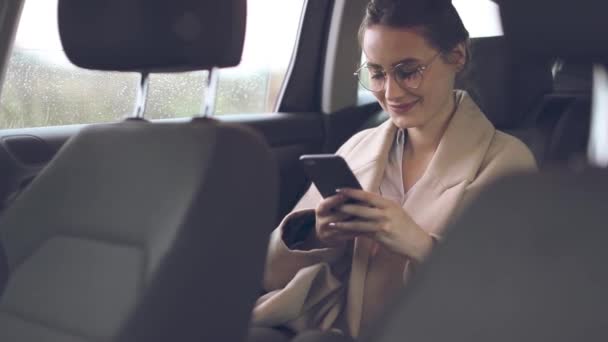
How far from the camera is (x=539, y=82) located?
8.30ft

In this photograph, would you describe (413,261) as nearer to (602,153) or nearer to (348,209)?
(348,209)

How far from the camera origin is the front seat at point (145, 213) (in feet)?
4.48

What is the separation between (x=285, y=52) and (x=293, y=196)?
22.0 inches


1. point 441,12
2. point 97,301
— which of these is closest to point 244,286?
point 97,301

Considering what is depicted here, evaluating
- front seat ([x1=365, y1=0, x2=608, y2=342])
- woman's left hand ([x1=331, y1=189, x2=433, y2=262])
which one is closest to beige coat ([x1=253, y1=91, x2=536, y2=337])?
woman's left hand ([x1=331, y1=189, x2=433, y2=262])

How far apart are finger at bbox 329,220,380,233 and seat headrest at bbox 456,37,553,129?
2.51 ft

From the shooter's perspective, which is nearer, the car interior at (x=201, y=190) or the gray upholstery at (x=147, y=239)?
the car interior at (x=201, y=190)

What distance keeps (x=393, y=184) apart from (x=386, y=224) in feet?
1.11

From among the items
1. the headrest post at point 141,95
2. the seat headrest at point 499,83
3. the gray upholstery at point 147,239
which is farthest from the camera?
the seat headrest at point 499,83

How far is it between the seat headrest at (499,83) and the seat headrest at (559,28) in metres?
1.36

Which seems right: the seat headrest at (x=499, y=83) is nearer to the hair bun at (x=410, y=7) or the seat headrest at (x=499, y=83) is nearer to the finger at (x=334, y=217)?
the hair bun at (x=410, y=7)

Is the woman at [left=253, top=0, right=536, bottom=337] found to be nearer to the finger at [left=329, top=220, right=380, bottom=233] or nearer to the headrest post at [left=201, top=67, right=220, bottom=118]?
the finger at [left=329, top=220, right=380, bottom=233]

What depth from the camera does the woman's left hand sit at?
1.80 meters

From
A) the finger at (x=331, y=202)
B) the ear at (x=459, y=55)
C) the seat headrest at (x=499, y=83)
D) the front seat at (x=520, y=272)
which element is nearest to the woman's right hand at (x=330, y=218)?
the finger at (x=331, y=202)
